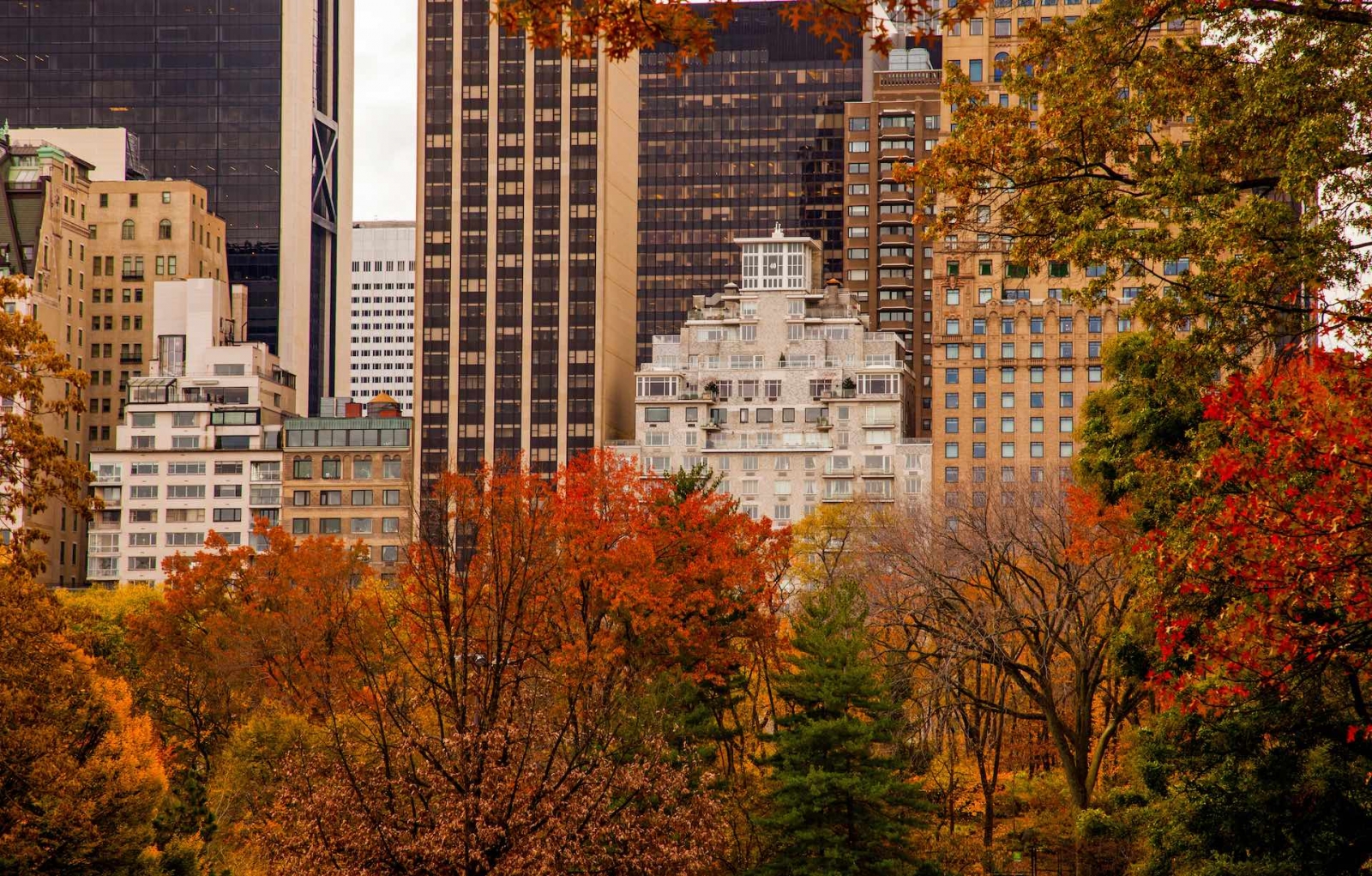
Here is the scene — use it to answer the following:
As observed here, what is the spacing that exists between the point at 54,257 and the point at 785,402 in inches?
3191

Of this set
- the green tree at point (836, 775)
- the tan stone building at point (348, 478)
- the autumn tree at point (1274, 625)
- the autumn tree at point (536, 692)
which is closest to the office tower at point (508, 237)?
the tan stone building at point (348, 478)

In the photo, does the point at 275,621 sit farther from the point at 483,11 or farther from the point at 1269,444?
the point at 483,11

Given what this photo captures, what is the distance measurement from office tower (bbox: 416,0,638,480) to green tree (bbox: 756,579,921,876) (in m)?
133

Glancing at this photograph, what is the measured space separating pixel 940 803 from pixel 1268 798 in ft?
84.5

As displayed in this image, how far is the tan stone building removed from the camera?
171 meters

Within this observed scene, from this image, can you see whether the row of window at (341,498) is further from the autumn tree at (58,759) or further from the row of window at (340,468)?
the autumn tree at (58,759)

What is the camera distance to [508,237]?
611 feet

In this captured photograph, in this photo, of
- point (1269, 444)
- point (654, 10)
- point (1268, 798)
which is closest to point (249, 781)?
point (1268, 798)

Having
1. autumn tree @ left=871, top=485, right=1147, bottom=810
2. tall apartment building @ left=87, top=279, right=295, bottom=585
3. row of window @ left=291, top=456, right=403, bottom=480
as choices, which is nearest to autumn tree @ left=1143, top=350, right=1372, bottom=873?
autumn tree @ left=871, top=485, right=1147, bottom=810

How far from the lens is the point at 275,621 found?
263 feet

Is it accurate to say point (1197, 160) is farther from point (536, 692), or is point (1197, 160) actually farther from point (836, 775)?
point (536, 692)

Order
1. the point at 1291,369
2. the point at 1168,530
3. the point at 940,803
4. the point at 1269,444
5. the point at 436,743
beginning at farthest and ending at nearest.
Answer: the point at 940,803, the point at 436,743, the point at 1291,369, the point at 1168,530, the point at 1269,444

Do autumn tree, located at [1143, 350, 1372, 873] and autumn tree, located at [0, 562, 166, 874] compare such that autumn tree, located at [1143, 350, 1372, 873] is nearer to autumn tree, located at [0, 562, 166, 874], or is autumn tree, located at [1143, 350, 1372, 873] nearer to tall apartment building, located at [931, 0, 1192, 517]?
autumn tree, located at [0, 562, 166, 874]

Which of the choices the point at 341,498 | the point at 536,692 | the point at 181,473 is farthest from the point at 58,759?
the point at 181,473
